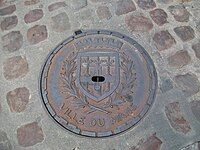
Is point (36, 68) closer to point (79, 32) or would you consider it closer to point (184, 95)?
point (79, 32)

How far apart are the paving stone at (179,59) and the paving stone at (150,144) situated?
696 millimetres

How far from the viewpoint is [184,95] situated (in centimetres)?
278

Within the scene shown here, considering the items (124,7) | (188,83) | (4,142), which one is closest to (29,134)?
(4,142)

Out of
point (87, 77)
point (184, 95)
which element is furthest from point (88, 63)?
point (184, 95)

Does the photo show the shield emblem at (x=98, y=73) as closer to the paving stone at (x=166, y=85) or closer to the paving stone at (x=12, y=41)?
the paving stone at (x=166, y=85)

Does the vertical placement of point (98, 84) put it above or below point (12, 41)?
below

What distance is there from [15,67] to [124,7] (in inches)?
46.1

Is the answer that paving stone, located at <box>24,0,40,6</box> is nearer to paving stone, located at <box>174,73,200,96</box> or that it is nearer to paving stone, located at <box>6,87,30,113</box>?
paving stone, located at <box>6,87,30,113</box>

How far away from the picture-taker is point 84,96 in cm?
274

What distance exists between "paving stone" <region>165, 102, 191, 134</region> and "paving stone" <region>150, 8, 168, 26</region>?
846 millimetres

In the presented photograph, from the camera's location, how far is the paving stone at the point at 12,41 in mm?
3105

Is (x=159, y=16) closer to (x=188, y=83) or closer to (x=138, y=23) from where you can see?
(x=138, y=23)

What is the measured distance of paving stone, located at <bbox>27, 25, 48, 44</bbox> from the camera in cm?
312

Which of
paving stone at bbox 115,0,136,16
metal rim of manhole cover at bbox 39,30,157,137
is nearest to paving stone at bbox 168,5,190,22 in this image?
paving stone at bbox 115,0,136,16
